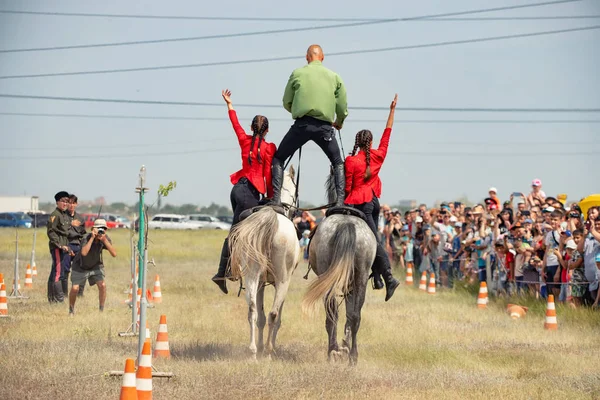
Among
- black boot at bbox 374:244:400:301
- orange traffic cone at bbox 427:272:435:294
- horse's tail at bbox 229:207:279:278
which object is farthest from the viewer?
orange traffic cone at bbox 427:272:435:294

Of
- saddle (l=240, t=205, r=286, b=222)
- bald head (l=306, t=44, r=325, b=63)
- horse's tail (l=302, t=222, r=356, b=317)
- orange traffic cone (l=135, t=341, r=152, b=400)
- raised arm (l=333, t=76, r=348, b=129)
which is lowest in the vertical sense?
orange traffic cone (l=135, t=341, r=152, b=400)

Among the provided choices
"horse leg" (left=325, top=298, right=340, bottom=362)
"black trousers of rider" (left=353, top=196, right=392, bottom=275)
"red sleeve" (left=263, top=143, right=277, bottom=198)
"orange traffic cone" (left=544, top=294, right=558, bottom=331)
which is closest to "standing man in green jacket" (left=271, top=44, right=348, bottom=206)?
"red sleeve" (left=263, top=143, right=277, bottom=198)

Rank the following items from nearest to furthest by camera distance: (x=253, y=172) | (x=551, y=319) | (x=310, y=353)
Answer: (x=253, y=172) → (x=310, y=353) → (x=551, y=319)

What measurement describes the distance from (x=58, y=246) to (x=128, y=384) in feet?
40.4

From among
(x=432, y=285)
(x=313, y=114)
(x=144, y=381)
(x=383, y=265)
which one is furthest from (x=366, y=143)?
(x=432, y=285)

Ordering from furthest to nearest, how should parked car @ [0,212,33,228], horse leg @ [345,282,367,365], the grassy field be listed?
parked car @ [0,212,33,228]
horse leg @ [345,282,367,365]
the grassy field

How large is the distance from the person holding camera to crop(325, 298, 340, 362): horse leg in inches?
262

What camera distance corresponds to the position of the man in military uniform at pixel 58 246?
2047 centimetres

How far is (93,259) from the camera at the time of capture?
61.4 ft

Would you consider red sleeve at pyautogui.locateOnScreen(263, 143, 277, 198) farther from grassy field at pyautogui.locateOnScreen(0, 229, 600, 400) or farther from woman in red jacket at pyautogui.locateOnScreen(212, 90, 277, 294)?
grassy field at pyautogui.locateOnScreen(0, 229, 600, 400)

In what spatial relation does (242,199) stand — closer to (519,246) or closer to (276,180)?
(276,180)

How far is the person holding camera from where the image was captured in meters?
18.5

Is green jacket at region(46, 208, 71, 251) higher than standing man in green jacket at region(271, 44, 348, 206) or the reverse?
the reverse

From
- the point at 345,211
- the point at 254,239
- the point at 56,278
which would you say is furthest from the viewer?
the point at 56,278
